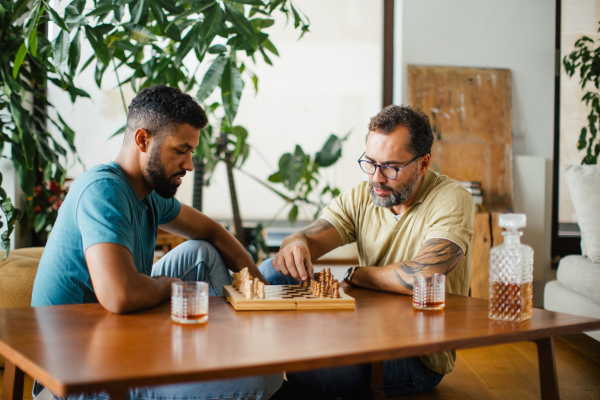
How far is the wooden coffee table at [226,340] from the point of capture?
2.35 ft

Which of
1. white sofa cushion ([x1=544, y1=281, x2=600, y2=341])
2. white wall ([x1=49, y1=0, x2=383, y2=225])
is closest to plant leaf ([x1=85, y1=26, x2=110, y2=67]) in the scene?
white wall ([x1=49, y1=0, x2=383, y2=225])

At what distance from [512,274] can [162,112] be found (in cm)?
103

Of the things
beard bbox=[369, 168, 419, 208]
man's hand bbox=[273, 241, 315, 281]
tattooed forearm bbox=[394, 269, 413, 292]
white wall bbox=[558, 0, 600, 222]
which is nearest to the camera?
tattooed forearm bbox=[394, 269, 413, 292]

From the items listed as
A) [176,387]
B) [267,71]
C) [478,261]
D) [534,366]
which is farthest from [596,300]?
[267,71]

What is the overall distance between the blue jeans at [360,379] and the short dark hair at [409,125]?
0.70 m

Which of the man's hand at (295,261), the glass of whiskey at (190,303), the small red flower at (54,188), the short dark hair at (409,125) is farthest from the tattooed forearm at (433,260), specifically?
the small red flower at (54,188)

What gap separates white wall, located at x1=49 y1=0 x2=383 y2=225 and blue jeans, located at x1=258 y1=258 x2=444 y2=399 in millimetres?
2419

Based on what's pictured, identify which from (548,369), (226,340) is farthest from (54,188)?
(548,369)

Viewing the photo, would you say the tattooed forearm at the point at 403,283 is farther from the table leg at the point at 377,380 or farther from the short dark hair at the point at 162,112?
the short dark hair at the point at 162,112

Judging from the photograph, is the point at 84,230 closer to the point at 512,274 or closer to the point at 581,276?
the point at 512,274

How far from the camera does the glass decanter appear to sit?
1028mm

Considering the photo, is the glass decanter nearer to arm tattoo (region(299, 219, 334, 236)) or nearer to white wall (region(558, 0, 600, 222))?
arm tattoo (region(299, 219, 334, 236))

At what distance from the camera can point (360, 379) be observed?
1.51 m

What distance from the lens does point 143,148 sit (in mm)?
1439
